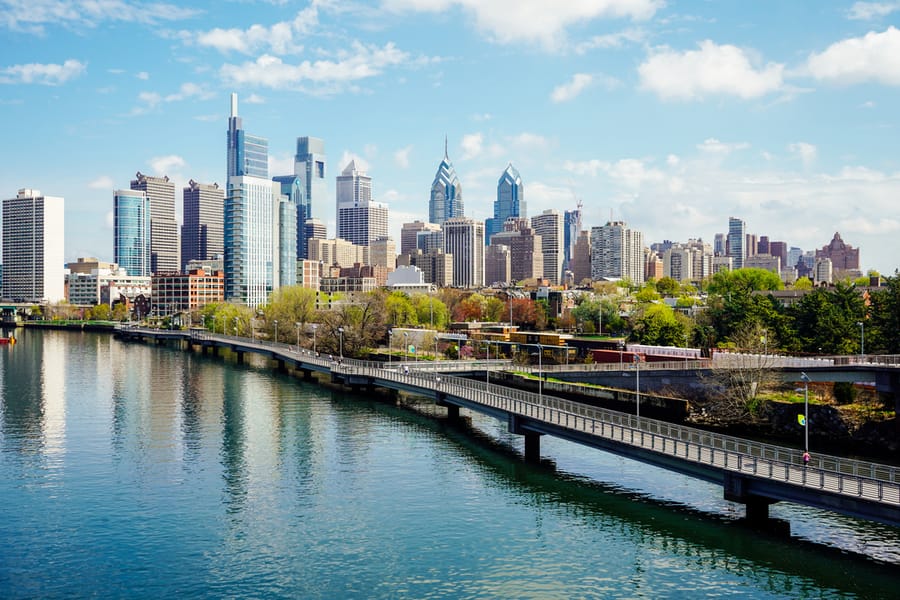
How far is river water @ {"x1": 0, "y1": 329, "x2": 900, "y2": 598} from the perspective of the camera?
35406mm

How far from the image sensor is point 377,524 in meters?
43.2

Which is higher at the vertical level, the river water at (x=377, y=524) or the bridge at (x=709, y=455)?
the bridge at (x=709, y=455)

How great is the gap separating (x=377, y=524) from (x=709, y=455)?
1919 cm

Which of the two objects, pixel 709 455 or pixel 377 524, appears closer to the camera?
pixel 377 524

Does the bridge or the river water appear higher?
the bridge

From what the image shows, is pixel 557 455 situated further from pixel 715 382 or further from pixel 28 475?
pixel 28 475

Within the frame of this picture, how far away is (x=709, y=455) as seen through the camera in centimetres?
4512

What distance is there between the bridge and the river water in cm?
245

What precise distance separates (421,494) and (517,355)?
68.4 metres

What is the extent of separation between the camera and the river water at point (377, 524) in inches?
1394

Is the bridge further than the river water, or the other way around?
the bridge

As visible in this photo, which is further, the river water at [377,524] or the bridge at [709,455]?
the bridge at [709,455]

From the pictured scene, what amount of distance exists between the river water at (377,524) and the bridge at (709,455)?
2.45 meters

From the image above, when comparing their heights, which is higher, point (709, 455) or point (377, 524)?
point (709, 455)
